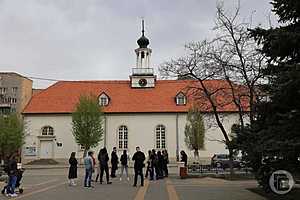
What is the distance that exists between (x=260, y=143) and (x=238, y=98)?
55.6ft

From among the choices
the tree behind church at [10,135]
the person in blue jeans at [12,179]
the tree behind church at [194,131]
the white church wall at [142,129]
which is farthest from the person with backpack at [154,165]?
the white church wall at [142,129]

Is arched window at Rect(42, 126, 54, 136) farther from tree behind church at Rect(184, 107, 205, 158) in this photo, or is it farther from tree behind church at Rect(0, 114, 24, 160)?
tree behind church at Rect(184, 107, 205, 158)

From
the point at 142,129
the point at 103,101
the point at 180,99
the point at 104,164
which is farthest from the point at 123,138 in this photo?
the point at 104,164

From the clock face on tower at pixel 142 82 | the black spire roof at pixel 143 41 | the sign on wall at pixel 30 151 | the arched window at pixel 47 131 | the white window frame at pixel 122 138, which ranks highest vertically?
the black spire roof at pixel 143 41

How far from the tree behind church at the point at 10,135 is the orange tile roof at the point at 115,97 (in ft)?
35.3

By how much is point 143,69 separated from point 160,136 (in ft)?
36.5

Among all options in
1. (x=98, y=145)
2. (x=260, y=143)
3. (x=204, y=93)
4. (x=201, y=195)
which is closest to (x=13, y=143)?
(x=98, y=145)

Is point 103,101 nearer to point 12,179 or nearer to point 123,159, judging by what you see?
point 123,159

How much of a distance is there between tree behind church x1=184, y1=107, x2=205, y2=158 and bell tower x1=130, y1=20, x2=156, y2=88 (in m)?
10.9

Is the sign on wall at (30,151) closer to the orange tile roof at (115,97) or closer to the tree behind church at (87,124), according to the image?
the orange tile roof at (115,97)

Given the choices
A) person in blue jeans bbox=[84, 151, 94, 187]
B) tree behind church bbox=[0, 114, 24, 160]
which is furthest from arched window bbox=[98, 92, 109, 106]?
person in blue jeans bbox=[84, 151, 94, 187]

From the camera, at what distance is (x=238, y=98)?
3033 centimetres

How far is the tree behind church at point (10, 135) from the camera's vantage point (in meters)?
53.6

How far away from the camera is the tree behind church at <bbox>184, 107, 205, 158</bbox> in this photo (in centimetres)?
6056
